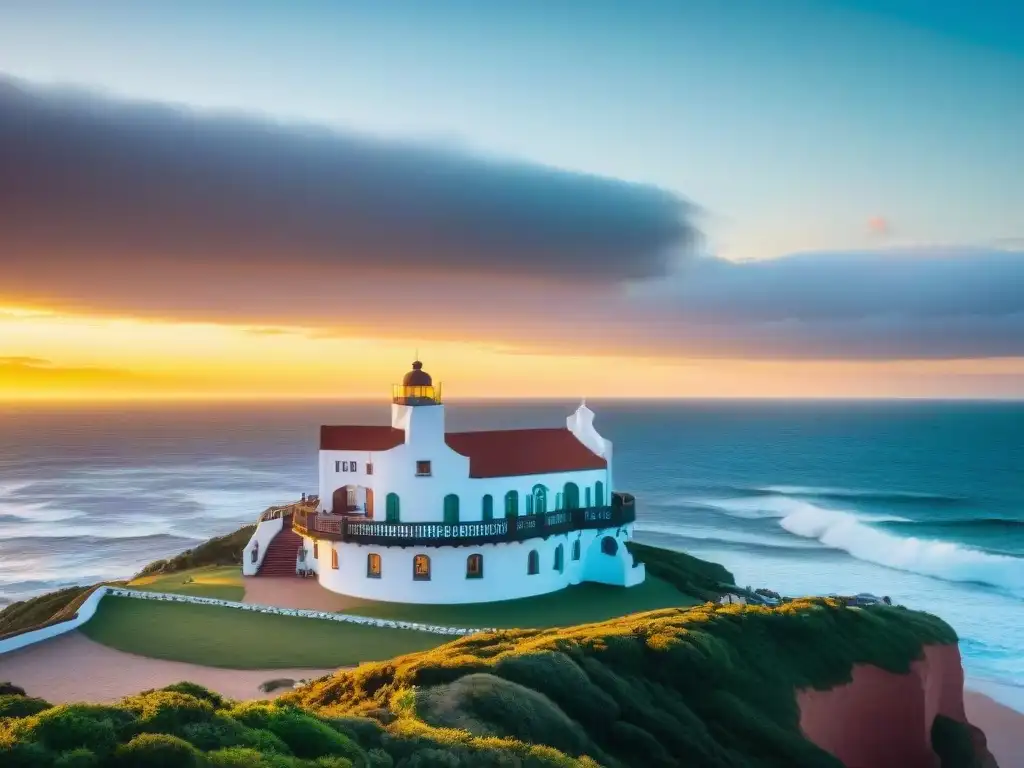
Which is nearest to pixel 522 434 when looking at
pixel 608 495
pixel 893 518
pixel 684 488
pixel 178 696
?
pixel 608 495

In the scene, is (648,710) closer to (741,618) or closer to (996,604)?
(741,618)

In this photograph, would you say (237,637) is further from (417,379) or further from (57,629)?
(417,379)

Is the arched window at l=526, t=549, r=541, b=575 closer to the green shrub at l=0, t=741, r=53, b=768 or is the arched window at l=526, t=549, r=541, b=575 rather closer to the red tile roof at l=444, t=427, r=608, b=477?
the red tile roof at l=444, t=427, r=608, b=477

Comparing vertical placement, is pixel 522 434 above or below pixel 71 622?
above

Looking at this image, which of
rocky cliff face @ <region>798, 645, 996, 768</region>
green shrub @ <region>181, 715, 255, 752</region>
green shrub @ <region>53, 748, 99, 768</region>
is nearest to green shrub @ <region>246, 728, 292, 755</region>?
green shrub @ <region>181, 715, 255, 752</region>

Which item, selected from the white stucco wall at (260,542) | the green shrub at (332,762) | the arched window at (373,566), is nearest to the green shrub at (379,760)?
the green shrub at (332,762)

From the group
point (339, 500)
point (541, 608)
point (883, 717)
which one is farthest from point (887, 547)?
point (339, 500)
